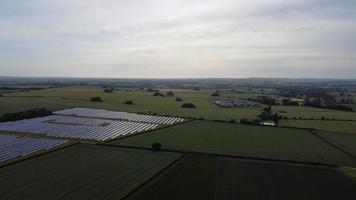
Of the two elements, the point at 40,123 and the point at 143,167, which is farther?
the point at 40,123

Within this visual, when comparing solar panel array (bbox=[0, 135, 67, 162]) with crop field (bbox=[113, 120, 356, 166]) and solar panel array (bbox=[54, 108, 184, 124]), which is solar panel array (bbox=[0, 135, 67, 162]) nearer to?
crop field (bbox=[113, 120, 356, 166])

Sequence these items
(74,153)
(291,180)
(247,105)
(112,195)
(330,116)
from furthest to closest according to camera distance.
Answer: (247,105)
(330,116)
(74,153)
(291,180)
(112,195)

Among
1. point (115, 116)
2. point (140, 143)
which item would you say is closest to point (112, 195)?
point (140, 143)

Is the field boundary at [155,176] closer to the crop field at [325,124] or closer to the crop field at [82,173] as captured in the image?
the crop field at [82,173]

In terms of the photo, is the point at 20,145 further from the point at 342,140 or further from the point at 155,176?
the point at 342,140

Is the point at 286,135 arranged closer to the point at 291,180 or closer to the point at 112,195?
the point at 291,180

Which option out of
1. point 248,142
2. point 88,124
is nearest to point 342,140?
point 248,142

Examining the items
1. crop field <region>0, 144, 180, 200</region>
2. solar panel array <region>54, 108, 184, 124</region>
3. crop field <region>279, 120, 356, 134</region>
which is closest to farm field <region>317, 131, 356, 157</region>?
crop field <region>279, 120, 356, 134</region>
